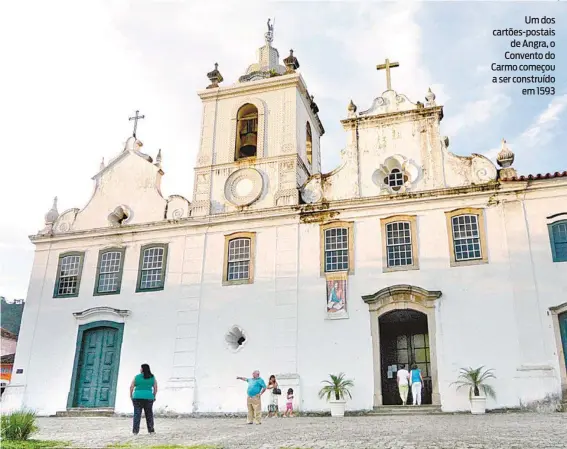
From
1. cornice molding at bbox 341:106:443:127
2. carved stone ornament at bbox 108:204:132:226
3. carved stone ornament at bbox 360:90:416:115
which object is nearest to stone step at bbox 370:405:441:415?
cornice molding at bbox 341:106:443:127

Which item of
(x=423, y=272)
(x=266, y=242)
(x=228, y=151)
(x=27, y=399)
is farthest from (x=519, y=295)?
(x=27, y=399)

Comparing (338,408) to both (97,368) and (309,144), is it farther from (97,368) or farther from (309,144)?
(309,144)

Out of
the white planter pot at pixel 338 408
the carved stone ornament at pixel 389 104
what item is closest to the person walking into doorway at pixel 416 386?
the white planter pot at pixel 338 408

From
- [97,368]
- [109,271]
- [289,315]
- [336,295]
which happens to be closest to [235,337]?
[289,315]

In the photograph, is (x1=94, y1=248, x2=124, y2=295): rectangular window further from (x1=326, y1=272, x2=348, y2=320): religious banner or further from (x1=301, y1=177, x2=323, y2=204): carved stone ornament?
(x1=326, y1=272, x2=348, y2=320): religious banner

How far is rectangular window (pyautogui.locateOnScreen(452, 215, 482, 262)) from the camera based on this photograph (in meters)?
15.9

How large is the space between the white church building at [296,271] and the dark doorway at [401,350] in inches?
1.8

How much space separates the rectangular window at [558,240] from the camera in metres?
15.1

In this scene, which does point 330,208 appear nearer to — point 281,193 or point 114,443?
point 281,193

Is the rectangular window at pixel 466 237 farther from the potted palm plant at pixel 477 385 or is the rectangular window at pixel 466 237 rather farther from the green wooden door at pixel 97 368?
the green wooden door at pixel 97 368

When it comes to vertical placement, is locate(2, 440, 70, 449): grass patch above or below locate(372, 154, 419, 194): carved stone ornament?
below

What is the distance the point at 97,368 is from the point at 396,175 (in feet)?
37.2

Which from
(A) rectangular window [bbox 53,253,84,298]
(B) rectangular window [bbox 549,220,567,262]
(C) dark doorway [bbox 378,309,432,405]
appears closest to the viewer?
(B) rectangular window [bbox 549,220,567,262]

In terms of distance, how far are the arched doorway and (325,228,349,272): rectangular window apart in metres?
1.41
